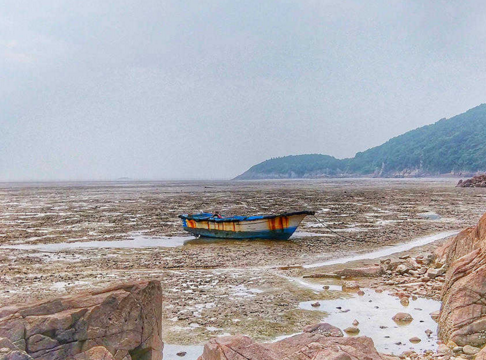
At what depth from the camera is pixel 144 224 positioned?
3272 cm

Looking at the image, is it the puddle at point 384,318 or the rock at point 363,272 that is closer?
the puddle at point 384,318

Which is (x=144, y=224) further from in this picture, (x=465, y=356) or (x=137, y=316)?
(x=465, y=356)

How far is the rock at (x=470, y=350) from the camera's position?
275 inches

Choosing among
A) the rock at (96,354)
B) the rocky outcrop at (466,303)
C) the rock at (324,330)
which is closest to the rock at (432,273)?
the rocky outcrop at (466,303)

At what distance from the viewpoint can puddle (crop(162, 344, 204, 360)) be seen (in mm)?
7938

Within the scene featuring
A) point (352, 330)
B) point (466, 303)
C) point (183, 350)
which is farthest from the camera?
point (352, 330)

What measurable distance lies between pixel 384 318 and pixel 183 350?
16.8ft

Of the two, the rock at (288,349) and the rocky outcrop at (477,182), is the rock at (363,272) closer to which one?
the rock at (288,349)

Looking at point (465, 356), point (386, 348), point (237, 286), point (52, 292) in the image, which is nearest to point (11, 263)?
point (52, 292)

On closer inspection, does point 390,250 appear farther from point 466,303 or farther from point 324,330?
point 324,330

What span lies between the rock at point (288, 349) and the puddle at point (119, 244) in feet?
55.9

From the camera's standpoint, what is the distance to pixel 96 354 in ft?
19.4

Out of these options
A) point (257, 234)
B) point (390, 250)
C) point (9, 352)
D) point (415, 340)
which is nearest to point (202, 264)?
point (257, 234)

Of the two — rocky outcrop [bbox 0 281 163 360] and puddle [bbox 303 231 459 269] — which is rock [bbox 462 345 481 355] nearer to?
rocky outcrop [bbox 0 281 163 360]
